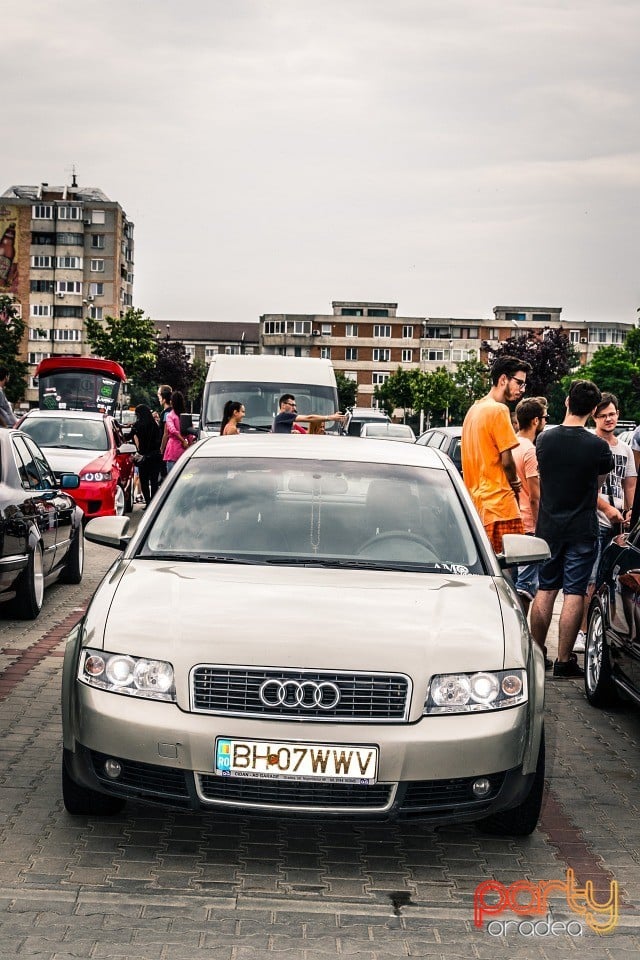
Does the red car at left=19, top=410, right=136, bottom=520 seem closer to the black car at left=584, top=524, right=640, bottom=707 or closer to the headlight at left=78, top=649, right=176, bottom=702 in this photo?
the black car at left=584, top=524, right=640, bottom=707

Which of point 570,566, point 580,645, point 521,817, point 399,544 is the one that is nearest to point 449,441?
point 580,645

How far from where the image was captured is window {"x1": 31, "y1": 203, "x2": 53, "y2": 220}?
124 meters

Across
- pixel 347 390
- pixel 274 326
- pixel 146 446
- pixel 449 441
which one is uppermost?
pixel 274 326

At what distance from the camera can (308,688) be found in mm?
4352

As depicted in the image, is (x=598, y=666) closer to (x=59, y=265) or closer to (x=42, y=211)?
(x=59, y=265)

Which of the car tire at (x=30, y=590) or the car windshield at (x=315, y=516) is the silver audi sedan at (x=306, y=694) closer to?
the car windshield at (x=315, y=516)

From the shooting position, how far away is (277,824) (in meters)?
5.08

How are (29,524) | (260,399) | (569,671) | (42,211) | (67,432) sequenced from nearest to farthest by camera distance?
(569,671)
(29,524)
(67,432)
(260,399)
(42,211)

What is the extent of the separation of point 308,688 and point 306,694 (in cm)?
2

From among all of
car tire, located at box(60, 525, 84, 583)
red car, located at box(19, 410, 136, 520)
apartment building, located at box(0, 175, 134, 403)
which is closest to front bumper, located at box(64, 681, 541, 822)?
car tire, located at box(60, 525, 84, 583)

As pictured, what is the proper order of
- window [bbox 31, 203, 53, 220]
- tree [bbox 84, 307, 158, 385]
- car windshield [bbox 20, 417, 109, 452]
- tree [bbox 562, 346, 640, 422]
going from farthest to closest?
1. window [bbox 31, 203, 53, 220]
2. tree [bbox 562, 346, 640, 422]
3. tree [bbox 84, 307, 158, 385]
4. car windshield [bbox 20, 417, 109, 452]

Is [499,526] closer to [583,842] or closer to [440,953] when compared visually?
[583,842]

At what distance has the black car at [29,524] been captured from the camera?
30.2ft

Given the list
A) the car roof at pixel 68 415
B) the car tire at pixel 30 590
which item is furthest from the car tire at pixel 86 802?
the car roof at pixel 68 415
